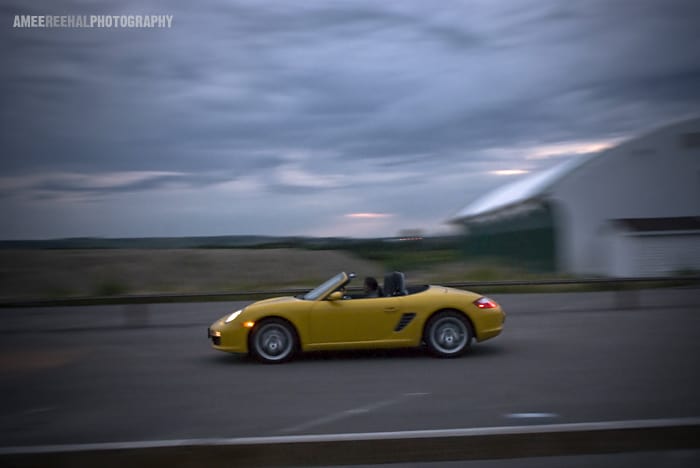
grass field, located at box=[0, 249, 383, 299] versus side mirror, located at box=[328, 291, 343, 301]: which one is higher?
grass field, located at box=[0, 249, 383, 299]

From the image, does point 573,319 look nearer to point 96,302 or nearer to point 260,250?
point 96,302

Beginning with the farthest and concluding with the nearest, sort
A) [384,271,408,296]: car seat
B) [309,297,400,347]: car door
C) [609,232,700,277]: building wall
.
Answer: [609,232,700,277]: building wall < [384,271,408,296]: car seat < [309,297,400,347]: car door

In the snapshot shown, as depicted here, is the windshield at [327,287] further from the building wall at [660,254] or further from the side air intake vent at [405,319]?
the building wall at [660,254]

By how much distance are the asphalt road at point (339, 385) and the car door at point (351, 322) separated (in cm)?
34

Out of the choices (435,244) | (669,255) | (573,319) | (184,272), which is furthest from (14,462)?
(184,272)

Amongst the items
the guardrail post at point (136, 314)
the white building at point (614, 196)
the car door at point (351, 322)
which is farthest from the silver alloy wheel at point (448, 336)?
the white building at point (614, 196)

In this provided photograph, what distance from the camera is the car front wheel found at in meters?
9.03

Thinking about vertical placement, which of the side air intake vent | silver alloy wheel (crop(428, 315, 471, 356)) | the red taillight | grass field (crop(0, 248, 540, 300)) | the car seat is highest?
grass field (crop(0, 248, 540, 300))

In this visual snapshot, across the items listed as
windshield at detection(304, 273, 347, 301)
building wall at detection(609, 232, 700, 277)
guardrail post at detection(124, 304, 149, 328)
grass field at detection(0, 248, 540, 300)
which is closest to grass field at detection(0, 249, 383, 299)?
grass field at detection(0, 248, 540, 300)

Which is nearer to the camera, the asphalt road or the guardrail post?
the asphalt road

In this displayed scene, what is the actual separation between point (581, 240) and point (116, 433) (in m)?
25.1

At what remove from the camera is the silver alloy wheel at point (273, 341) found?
9.03 meters

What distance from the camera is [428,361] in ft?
29.1

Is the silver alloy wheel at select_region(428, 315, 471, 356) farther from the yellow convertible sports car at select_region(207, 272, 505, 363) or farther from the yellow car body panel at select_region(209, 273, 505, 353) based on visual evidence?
the yellow car body panel at select_region(209, 273, 505, 353)
